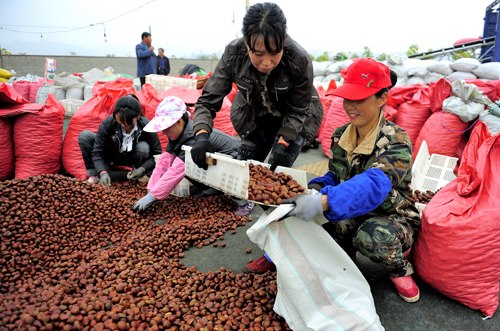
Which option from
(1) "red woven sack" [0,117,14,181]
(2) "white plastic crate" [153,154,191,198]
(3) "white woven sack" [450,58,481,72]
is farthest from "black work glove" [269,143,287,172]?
(3) "white woven sack" [450,58,481,72]

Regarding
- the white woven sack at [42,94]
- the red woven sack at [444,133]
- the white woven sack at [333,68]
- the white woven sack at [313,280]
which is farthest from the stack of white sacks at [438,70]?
the white woven sack at [42,94]

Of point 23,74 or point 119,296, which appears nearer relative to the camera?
point 119,296

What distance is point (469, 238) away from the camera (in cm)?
157

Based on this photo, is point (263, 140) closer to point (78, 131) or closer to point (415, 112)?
point (78, 131)

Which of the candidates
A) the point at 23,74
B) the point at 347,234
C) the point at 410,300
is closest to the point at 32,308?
the point at 347,234

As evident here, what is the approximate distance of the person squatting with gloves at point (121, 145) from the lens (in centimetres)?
314

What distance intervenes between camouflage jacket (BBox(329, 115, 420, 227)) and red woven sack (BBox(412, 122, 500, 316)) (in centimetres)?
15

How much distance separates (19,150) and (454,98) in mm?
4619

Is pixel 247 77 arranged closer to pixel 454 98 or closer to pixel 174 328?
pixel 174 328

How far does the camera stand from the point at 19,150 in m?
3.30

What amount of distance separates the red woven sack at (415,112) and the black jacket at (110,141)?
119 inches

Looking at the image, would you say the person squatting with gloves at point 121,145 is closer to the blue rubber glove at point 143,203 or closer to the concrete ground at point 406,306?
the blue rubber glove at point 143,203

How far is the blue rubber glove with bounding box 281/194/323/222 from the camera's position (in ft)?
4.31

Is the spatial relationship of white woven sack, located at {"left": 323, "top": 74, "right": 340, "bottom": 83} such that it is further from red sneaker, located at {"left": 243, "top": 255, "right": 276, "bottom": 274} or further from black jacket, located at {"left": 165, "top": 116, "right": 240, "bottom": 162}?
red sneaker, located at {"left": 243, "top": 255, "right": 276, "bottom": 274}
